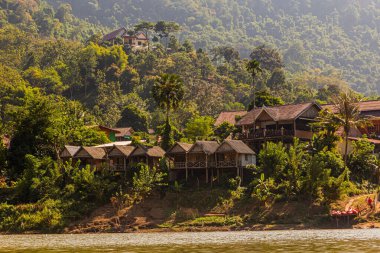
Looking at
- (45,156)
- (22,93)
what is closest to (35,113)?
(45,156)

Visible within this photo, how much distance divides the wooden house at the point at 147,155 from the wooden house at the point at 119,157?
2.33 ft

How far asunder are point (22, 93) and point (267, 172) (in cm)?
6657

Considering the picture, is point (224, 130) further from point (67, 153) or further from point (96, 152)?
point (67, 153)

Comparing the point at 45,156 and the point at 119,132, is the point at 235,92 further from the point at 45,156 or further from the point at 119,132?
the point at 45,156

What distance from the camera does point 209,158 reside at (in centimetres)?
8256

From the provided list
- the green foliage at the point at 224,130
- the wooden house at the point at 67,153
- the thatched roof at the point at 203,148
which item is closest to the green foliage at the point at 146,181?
A: the thatched roof at the point at 203,148

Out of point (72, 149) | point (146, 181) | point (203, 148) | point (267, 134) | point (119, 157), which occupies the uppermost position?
point (267, 134)

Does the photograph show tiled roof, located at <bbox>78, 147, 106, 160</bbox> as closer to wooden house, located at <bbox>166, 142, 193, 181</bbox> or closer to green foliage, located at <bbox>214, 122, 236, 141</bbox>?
wooden house, located at <bbox>166, 142, 193, 181</bbox>

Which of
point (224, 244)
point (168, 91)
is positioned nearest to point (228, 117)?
point (168, 91)

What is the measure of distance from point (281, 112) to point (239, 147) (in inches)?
381

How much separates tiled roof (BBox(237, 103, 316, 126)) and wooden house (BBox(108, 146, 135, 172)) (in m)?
14.9

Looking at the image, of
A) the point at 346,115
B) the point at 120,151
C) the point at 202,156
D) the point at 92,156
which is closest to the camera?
the point at 346,115

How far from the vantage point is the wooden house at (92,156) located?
286 feet

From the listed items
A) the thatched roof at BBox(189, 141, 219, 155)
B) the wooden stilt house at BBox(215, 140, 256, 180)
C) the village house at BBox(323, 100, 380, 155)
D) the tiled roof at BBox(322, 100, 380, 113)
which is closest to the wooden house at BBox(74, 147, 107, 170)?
the thatched roof at BBox(189, 141, 219, 155)
